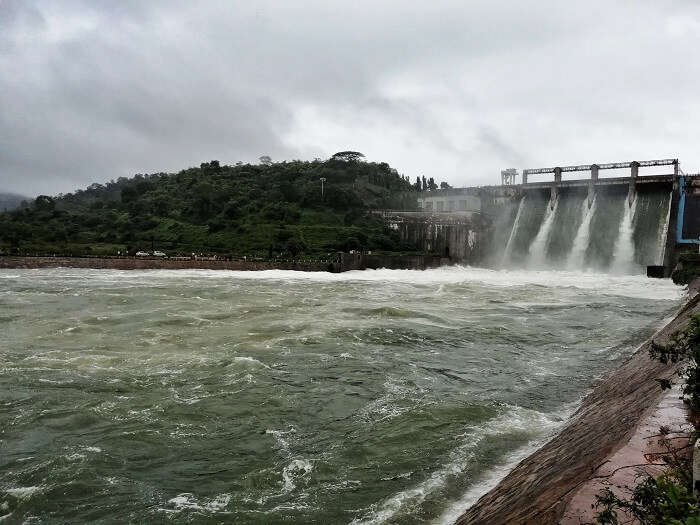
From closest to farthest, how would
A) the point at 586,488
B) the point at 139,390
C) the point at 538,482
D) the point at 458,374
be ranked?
the point at 586,488 < the point at 538,482 < the point at 139,390 < the point at 458,374

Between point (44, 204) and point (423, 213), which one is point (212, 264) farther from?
point (44, 204)

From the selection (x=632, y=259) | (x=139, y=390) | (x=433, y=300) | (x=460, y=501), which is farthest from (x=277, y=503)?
(x=632, y=259)

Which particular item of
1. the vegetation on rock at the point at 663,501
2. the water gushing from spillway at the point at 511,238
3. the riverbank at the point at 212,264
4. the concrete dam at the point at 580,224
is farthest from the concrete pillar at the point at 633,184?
the vegetation on rock at the point at 663,501

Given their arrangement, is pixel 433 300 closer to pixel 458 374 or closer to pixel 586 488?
pixel 458 374

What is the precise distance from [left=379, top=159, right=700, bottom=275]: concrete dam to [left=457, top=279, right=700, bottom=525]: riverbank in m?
37.2

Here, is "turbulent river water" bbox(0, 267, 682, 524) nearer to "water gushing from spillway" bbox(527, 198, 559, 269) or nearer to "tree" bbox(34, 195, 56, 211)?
"water gushing from spillway" bbox(527, 198, 559, 269)

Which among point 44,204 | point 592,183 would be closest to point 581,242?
Result: point 592,183

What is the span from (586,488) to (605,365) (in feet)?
33.3

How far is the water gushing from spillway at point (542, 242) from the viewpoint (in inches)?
1852

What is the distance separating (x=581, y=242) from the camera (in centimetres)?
4491

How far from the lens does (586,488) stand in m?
3.87

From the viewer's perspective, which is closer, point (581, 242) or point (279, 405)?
point (279, 405)

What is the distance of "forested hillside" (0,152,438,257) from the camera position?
203 feet

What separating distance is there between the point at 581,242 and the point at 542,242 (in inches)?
136
